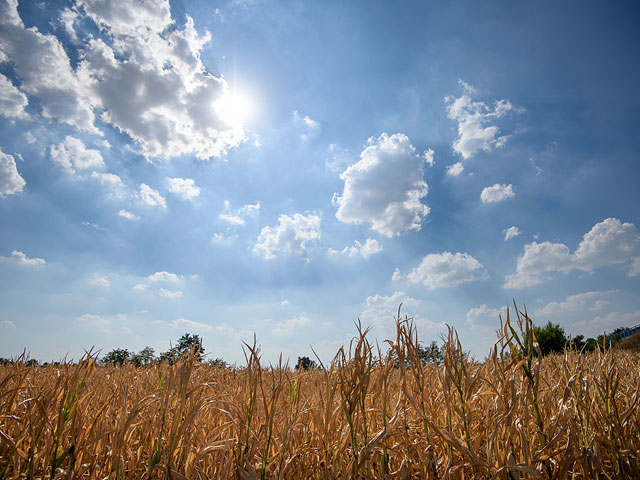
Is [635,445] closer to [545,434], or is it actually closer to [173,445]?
[545,434]

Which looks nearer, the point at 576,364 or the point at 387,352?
the point at 387,352

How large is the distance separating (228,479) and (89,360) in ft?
3.99

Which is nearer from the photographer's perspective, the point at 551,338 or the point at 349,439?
the point at 349,439

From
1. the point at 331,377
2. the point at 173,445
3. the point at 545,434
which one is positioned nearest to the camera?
the point at 173,445

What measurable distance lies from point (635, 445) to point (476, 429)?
3.39ft

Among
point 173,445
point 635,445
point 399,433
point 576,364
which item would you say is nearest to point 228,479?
point 173,445

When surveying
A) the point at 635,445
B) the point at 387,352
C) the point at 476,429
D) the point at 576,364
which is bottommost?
the point at 635,445

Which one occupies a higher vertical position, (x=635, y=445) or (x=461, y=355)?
(x=461, y=355)

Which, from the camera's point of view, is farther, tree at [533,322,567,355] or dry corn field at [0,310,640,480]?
tree at [533,322,567,355]

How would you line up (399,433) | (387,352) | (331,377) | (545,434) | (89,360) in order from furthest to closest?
(331,377)
(387,352)
(89,360)
(399,433)
(545,434)

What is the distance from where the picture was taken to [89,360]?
2.35m

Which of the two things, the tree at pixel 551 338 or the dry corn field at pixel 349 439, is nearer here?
the dry corn field at pixel 349 439

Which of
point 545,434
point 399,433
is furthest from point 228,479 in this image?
point 545,434

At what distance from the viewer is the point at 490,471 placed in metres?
1.91
